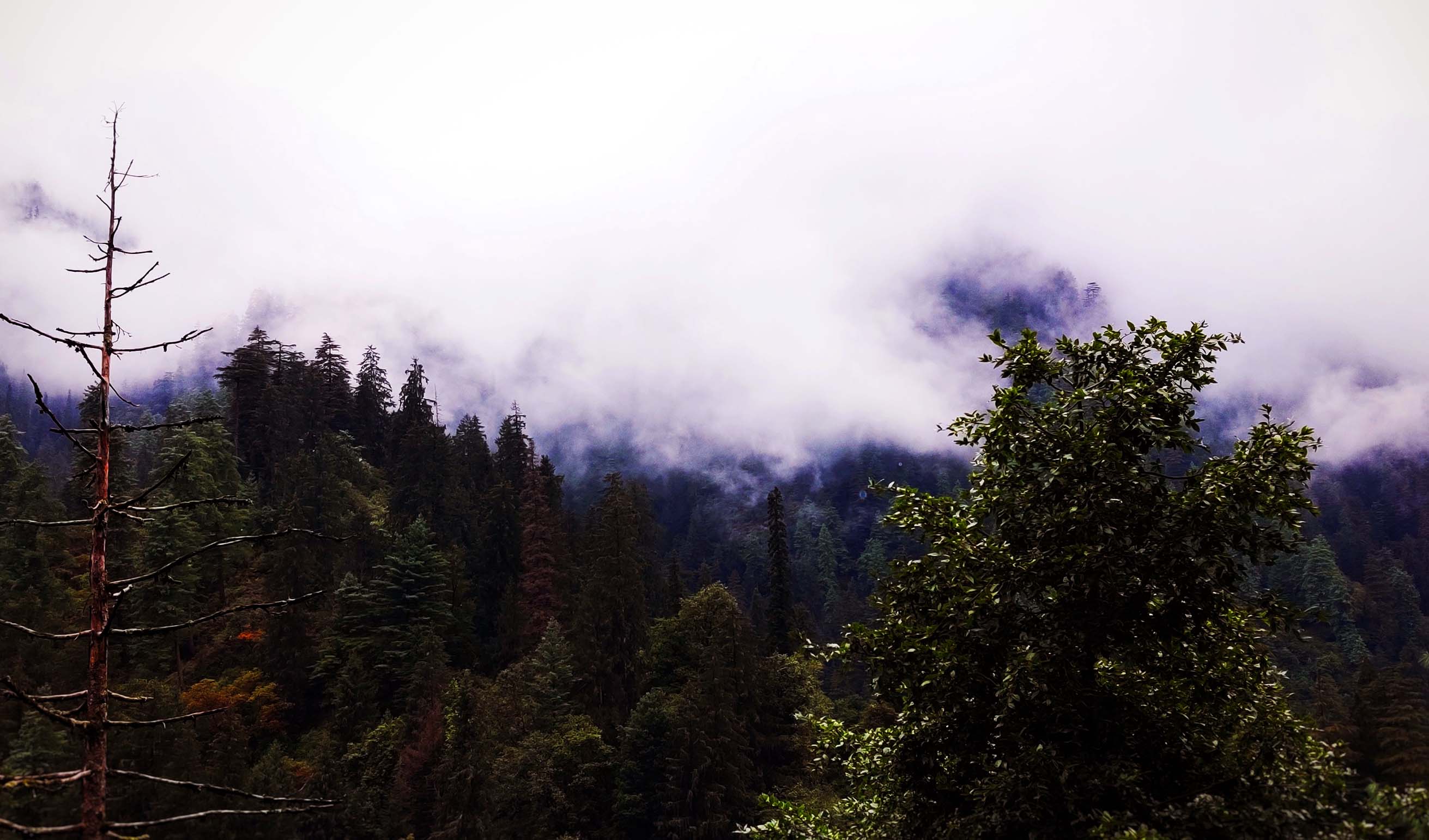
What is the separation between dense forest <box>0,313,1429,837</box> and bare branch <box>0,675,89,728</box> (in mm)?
8821

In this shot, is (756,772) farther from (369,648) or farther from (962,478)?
(962,478)

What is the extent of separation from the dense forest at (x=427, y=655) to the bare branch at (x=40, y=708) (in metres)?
8.82

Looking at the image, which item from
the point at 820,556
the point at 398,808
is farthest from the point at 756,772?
the point at 820,556

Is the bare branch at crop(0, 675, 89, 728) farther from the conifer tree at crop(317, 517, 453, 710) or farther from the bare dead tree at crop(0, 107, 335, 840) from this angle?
the conifer tree at crop(317, 517, 453, 710)

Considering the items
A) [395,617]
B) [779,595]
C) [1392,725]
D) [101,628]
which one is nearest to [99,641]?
[101,628]

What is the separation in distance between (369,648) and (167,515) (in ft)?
52.6

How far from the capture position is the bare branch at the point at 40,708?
6.02 meters

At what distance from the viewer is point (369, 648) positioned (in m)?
52.7

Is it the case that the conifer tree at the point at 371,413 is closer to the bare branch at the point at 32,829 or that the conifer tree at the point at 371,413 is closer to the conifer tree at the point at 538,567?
the conifer tree at the point at 538,567

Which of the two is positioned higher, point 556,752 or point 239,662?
point 239,662

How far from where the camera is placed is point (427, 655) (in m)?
48.9

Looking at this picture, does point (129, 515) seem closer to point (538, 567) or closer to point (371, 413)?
point (538, 567)

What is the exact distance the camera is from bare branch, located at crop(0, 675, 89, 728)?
602 cm

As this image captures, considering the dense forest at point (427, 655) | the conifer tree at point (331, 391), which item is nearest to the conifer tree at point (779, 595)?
the dense forest at point (427, 655)
